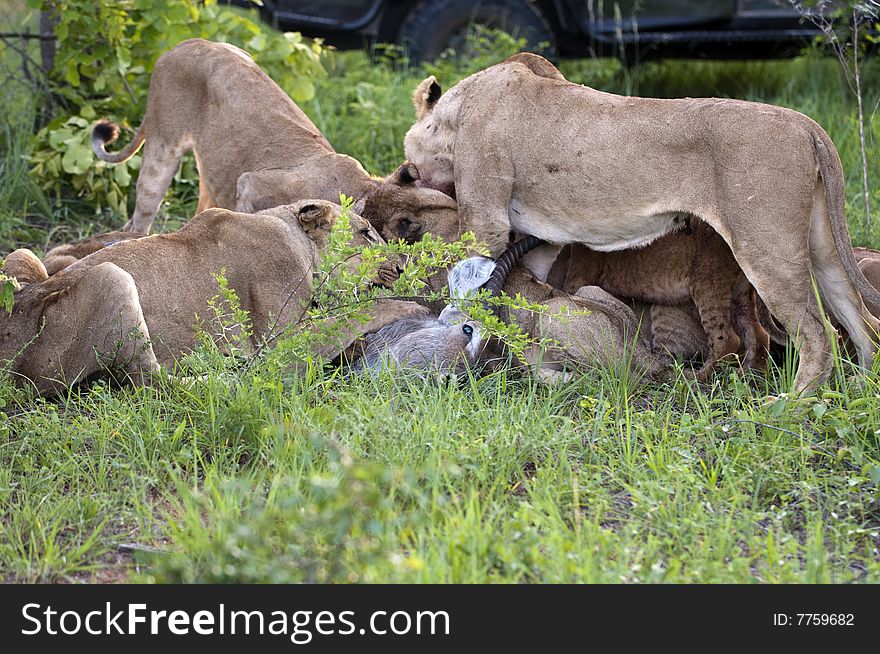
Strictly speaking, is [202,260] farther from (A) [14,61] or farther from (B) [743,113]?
(A) [14,61]

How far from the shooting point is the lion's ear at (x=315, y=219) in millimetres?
5629

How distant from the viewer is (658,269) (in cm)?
554

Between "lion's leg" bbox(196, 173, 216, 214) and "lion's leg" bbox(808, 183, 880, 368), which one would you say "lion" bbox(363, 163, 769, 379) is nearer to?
"lion's leg" bbox(808, 183, 880, 368)

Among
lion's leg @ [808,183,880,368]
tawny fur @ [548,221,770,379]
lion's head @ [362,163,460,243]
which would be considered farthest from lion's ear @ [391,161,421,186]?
lion's leg @ [808,183,880,368]

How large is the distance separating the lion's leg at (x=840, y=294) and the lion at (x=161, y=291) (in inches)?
71.8

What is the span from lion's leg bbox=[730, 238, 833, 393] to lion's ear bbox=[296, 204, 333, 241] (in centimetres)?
197

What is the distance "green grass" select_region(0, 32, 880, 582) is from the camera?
11.1 feet

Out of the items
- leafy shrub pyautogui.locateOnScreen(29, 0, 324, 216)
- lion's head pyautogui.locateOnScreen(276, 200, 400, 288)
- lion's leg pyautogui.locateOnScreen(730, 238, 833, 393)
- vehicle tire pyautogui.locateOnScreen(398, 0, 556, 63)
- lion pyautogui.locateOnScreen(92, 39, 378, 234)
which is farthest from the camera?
vehicle tire pyautogui.locateOnScreen(398, 0, 556, 63)

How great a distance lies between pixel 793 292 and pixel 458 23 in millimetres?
5867

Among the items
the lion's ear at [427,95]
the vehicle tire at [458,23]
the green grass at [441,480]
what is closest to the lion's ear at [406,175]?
the lion's ear at [427,95]

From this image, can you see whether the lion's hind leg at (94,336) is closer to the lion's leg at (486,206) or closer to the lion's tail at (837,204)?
the lion's leg at (486,206)

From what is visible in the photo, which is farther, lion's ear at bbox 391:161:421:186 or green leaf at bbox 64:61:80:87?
green leaf at bbox 64:61:80:87

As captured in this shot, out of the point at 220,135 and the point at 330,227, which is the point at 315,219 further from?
the point at 220,135

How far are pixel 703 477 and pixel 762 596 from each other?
0.78 metres
